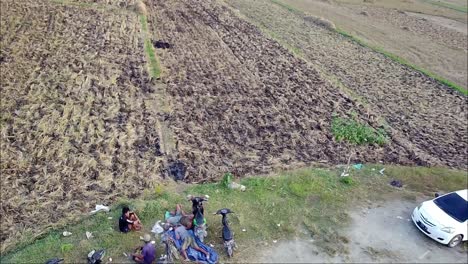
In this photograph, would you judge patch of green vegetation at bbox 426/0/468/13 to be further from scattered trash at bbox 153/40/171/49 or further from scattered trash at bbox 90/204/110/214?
scattered trash at bbox 90/204/110/214

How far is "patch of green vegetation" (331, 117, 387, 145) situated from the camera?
17.1m

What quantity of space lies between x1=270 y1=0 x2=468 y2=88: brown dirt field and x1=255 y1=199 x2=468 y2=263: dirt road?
13356 mm

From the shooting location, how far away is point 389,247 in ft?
39.1

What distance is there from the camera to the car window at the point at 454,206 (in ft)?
39.9

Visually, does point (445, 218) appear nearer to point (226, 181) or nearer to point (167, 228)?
point (226, 181)

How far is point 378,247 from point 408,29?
2551cm

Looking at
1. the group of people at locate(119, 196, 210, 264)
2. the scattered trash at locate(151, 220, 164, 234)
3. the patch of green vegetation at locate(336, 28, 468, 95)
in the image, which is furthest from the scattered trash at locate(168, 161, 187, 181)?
the patch of green vegetation at locate(336, 28, 468, 95)

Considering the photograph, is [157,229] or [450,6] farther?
[450,6]

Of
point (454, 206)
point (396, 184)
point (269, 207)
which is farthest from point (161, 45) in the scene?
point (454, 206)

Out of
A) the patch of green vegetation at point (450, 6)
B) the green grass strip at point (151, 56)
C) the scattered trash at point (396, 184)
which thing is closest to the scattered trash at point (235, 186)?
the scattered trash at point (396, 184)

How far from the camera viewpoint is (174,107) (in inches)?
723

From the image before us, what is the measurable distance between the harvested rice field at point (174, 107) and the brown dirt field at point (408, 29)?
2.29 metres

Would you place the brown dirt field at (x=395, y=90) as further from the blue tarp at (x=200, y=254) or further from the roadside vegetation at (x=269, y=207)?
the blue tarp at (x=200, y=254)

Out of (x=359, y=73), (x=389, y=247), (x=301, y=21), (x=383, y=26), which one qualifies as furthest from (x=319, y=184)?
(x=383, y=26)
